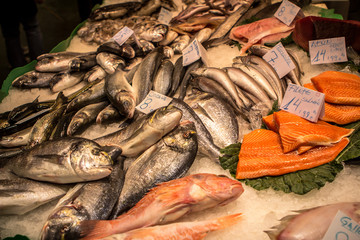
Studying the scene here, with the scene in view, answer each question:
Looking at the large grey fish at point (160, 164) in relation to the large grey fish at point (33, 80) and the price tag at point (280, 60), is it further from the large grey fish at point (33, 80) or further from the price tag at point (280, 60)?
the large grey fish at point (33, 80)

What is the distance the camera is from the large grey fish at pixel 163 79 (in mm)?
2682

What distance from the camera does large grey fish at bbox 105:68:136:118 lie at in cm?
242

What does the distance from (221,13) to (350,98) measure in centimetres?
236

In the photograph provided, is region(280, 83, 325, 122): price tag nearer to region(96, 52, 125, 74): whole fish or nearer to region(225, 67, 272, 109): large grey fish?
region(225, 67, 272, 109): large grey fish

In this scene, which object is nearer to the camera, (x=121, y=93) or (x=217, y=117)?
(x=217, y=117)

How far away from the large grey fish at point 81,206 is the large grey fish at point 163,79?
99 cm

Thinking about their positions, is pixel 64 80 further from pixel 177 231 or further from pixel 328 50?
pixel 328 50

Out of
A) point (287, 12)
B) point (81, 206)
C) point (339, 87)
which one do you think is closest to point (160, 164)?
point (81, 206)

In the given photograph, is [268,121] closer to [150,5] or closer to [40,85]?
[40,85]

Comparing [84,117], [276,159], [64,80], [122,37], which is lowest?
[276,159]

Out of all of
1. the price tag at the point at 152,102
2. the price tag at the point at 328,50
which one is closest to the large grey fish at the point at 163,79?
the price tag at the point at 152,102

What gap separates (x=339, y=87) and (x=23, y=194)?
247 centimetres

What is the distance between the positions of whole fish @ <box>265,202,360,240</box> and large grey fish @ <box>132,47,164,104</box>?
159 centimetres

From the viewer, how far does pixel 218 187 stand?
1.72m
